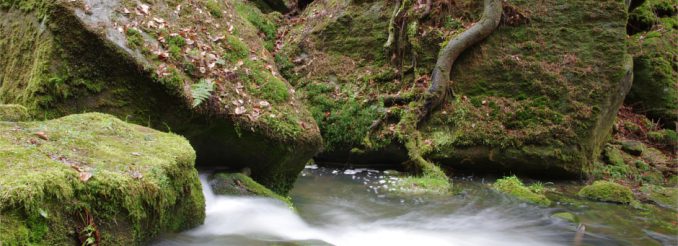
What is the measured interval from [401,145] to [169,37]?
587 centimetres

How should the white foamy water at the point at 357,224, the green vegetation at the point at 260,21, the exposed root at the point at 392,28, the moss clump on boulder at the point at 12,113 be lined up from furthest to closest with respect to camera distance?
the green vegetation at the point at 260,21 < the exposed root at the point at 392,28 < the white foamy water at the point at 357,224 < the moss clump on boulder at the point at 12,113

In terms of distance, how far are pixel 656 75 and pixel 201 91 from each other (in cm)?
1329

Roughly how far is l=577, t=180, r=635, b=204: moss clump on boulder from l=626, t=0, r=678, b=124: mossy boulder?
21.5 feet

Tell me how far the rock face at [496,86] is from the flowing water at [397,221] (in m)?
1.70

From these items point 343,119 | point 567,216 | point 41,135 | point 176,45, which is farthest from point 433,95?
point 41,135

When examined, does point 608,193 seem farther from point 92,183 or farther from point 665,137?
point 92,183

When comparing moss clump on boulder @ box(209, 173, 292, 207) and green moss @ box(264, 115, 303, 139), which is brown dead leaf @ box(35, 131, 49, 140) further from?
green moss @ box(264, 115, 303, 139)

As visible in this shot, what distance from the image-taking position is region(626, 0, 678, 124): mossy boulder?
533 inches

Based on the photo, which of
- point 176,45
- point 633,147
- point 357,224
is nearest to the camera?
point 176,45

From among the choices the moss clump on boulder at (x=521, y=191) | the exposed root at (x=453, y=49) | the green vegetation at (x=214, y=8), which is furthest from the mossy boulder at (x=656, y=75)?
the green vegetation at (x=214, y=8)

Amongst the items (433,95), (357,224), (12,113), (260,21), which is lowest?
(357,224)

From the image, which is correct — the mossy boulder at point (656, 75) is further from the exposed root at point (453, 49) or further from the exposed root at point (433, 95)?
the exposed root at point (453, 49)

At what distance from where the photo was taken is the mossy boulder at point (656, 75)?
1355 cm

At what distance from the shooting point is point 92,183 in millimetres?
2936
